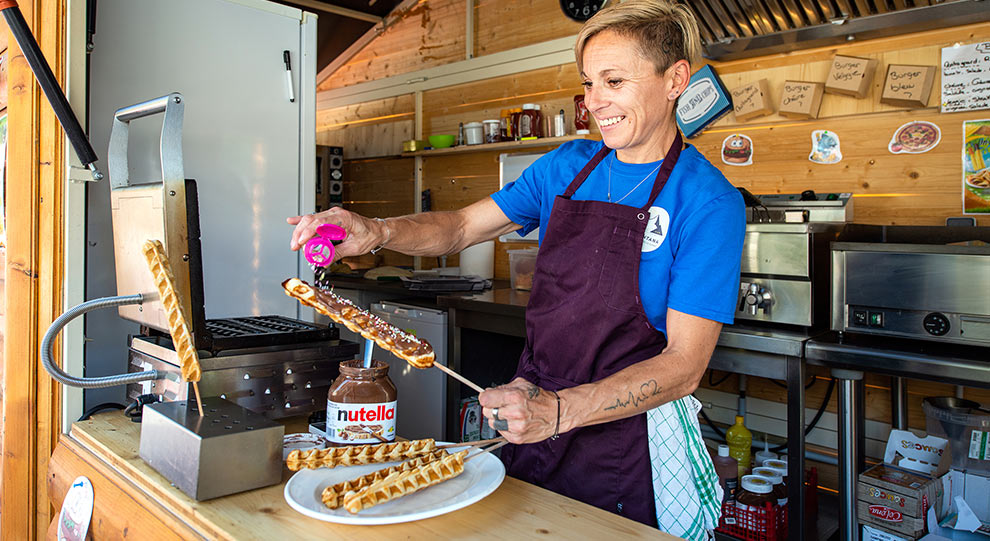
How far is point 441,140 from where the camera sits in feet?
16.0

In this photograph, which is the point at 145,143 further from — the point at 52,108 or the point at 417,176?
the point at 417,176

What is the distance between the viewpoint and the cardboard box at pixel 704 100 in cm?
265

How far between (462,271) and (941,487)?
10.3 feet

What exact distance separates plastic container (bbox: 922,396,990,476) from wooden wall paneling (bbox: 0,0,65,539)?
287 centimetres

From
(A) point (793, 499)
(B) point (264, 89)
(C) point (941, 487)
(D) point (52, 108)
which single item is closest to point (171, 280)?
(D) point (52, 108)

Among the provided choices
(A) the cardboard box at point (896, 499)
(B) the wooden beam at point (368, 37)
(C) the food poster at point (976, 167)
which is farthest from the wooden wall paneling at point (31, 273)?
(B) the wooden beam at point (368, 37)

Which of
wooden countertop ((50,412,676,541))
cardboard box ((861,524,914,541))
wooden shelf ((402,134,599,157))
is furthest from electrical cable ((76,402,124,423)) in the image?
wooden shelf ((402,134,599,157))

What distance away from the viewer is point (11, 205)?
6.44 feet

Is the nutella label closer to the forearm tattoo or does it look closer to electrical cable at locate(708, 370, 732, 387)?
the forearm tattoo

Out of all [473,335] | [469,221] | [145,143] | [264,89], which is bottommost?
[473,335]

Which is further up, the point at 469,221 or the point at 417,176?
the point at 417,176

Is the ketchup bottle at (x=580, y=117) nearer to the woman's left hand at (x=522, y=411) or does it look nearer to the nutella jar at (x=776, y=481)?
the nutella jar at (x=776, y=481)

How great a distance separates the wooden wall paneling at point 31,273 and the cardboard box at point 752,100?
284 cm

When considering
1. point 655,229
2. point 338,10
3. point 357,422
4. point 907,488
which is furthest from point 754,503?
point 338,10
